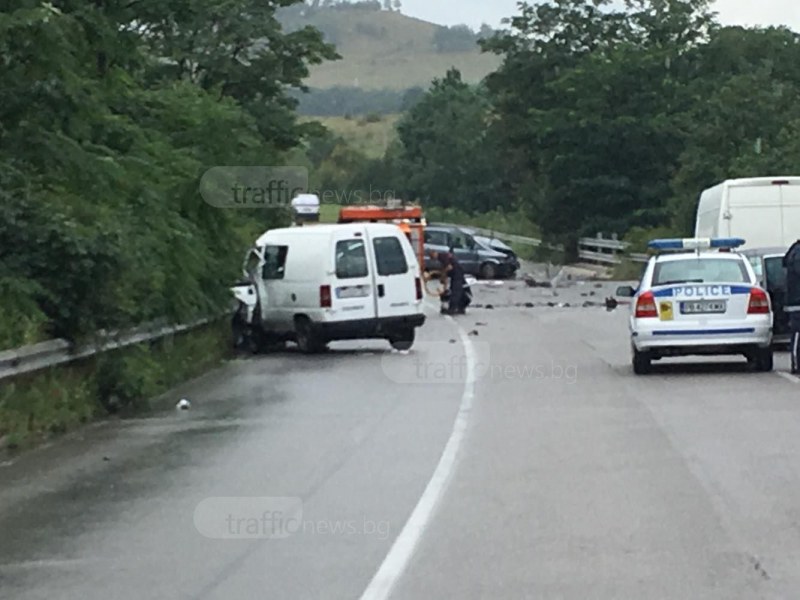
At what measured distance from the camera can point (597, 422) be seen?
1723 centimetres

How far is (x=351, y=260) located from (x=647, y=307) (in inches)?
286

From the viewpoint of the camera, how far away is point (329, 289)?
2792cm

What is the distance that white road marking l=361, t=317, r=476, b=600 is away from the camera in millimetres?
9328

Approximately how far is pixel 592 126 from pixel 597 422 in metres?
55.2

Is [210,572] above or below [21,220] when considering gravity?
below

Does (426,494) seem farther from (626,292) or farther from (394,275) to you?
(394,275)

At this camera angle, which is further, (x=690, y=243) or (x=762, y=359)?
(x=690, y=243)

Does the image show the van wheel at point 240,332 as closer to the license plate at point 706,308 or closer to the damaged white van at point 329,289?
the damaged white van at point 329,289

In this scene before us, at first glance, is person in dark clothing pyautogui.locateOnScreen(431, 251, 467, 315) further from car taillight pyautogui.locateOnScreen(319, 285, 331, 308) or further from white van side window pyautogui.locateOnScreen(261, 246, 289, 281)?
car taillight pyautogui.locateOnScreen(319, 285, 331, 308)

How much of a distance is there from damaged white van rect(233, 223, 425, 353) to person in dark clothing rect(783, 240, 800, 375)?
767 centimetres

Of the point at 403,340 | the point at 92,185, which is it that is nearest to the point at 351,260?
the point at 403,340

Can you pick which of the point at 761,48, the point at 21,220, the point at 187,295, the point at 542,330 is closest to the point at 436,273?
the point at 542,330

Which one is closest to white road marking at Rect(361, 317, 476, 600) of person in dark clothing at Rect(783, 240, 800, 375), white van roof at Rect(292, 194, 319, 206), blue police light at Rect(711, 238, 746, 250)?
person in dark clothing at Rect(783, 240, 800, 375)

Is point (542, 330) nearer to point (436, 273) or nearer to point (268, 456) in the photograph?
point (436, 273)
